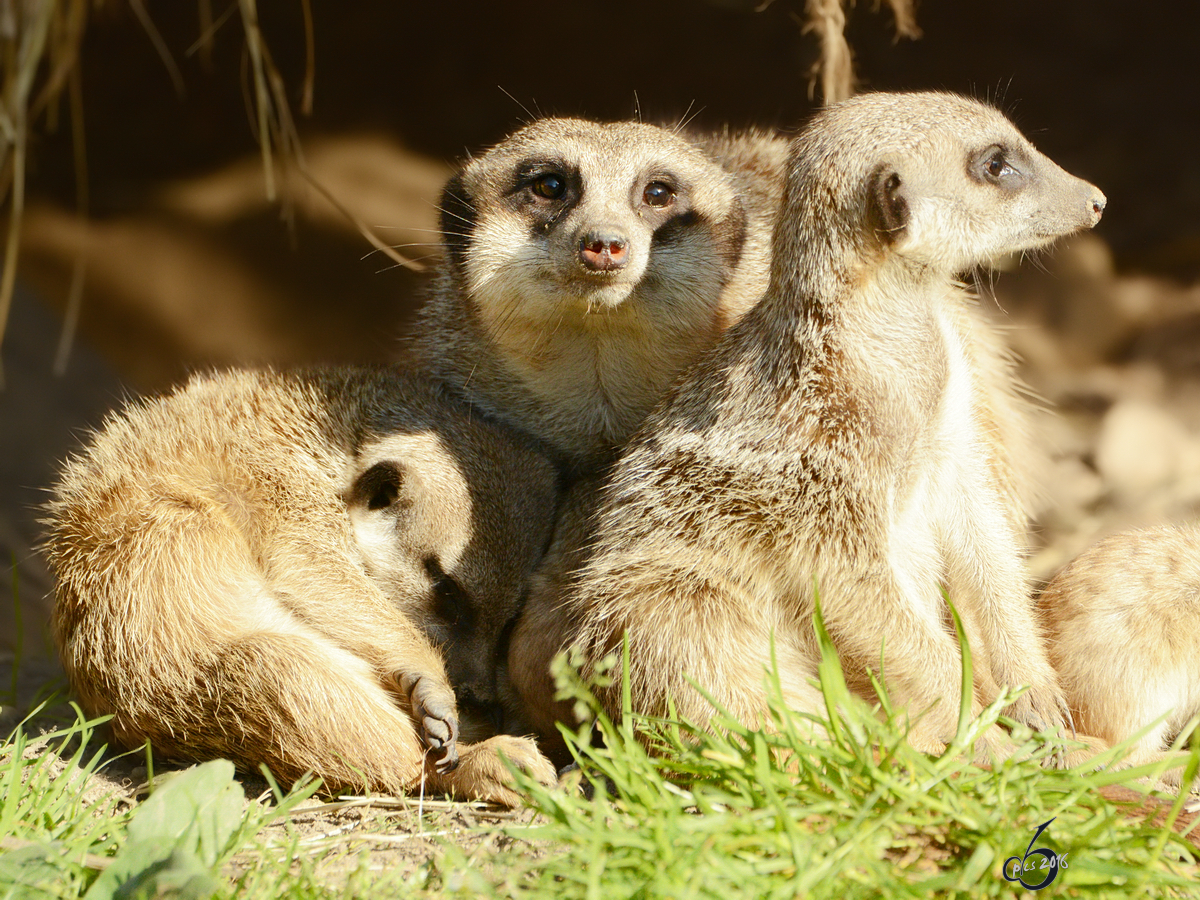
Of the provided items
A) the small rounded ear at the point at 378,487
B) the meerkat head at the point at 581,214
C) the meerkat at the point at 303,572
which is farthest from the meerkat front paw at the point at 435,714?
the meerkat head at the point at 581,214

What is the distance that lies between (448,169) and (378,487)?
156 inches

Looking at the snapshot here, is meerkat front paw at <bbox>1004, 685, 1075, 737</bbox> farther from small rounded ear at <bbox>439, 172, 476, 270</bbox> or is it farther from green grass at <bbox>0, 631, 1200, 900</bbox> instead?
small rounded ear at <bbox>439, 172, 476, 270</bbox>

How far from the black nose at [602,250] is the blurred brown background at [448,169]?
2541mm

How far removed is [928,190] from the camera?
280 centimetres

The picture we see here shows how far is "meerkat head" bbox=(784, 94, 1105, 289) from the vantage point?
2795mm

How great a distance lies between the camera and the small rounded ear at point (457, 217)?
151 inches

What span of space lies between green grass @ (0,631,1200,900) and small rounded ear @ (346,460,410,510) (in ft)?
3.33

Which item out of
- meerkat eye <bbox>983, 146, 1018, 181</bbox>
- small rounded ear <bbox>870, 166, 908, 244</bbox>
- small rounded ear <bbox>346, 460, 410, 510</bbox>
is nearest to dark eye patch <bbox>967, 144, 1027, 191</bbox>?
meerkat eye <bbox>983, 146, 1018, 181</bbox>

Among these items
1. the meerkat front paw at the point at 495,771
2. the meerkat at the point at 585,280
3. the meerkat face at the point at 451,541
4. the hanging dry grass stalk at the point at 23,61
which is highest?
the hanging dry grass stalk at the point at 23,61

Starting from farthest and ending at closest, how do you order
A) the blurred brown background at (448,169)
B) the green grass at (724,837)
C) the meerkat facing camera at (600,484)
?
the blurred brown background at (448,169) < the meerkat facing camera at (600,484) < the green grass at (724,837)

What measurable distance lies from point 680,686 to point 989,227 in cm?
138

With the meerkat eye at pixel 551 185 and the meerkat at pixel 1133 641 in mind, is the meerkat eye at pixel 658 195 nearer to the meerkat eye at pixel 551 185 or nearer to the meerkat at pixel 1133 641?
the meerkat eye at pixel 551 185

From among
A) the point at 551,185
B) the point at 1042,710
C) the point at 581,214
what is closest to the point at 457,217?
the point at 551,185

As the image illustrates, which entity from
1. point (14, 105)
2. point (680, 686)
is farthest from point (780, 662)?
point (14, 105)
